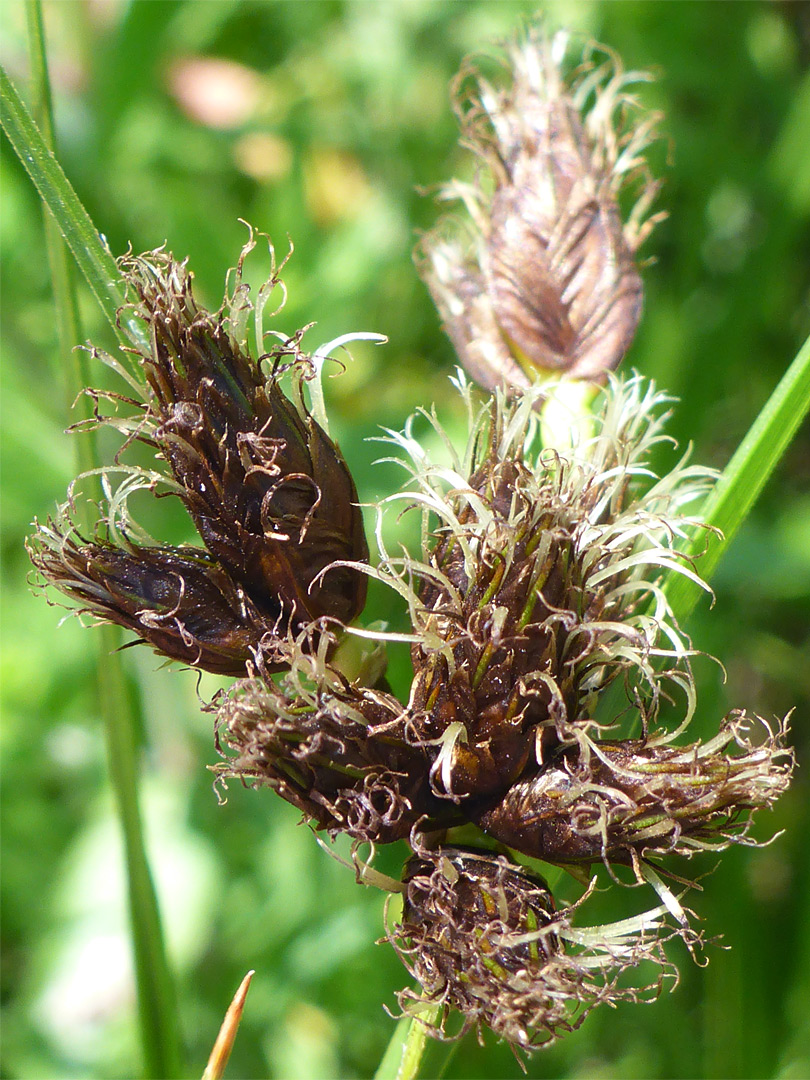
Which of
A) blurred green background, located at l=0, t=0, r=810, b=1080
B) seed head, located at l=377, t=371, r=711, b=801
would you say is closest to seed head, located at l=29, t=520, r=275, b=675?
seed head, located at l=377, t=371, r=711, b=801

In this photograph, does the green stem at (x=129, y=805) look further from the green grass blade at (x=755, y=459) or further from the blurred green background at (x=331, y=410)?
the green grass blade at (x=755, y=459)

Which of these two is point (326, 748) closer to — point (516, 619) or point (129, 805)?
point (516, 619)

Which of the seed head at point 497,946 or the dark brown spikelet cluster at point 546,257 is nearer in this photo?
the seed head at point 497,946

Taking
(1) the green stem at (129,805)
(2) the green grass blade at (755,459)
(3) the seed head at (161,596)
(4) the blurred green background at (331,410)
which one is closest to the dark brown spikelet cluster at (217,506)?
(3) the seed head at (161,596)

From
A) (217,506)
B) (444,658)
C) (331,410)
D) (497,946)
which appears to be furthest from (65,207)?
(331,410)

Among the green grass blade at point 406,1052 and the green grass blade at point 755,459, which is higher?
the green grass blade at point 755,459

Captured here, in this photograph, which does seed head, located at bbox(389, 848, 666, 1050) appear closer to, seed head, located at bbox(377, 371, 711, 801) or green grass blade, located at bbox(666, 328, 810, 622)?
seed head, located at bbox(377, 371, 711, 801)

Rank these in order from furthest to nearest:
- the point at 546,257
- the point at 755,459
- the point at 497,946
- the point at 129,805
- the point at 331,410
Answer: the point at 331,410 → the point at 546,257 → the point at 129,805 → the point at 755,459 → the point at 497,946
